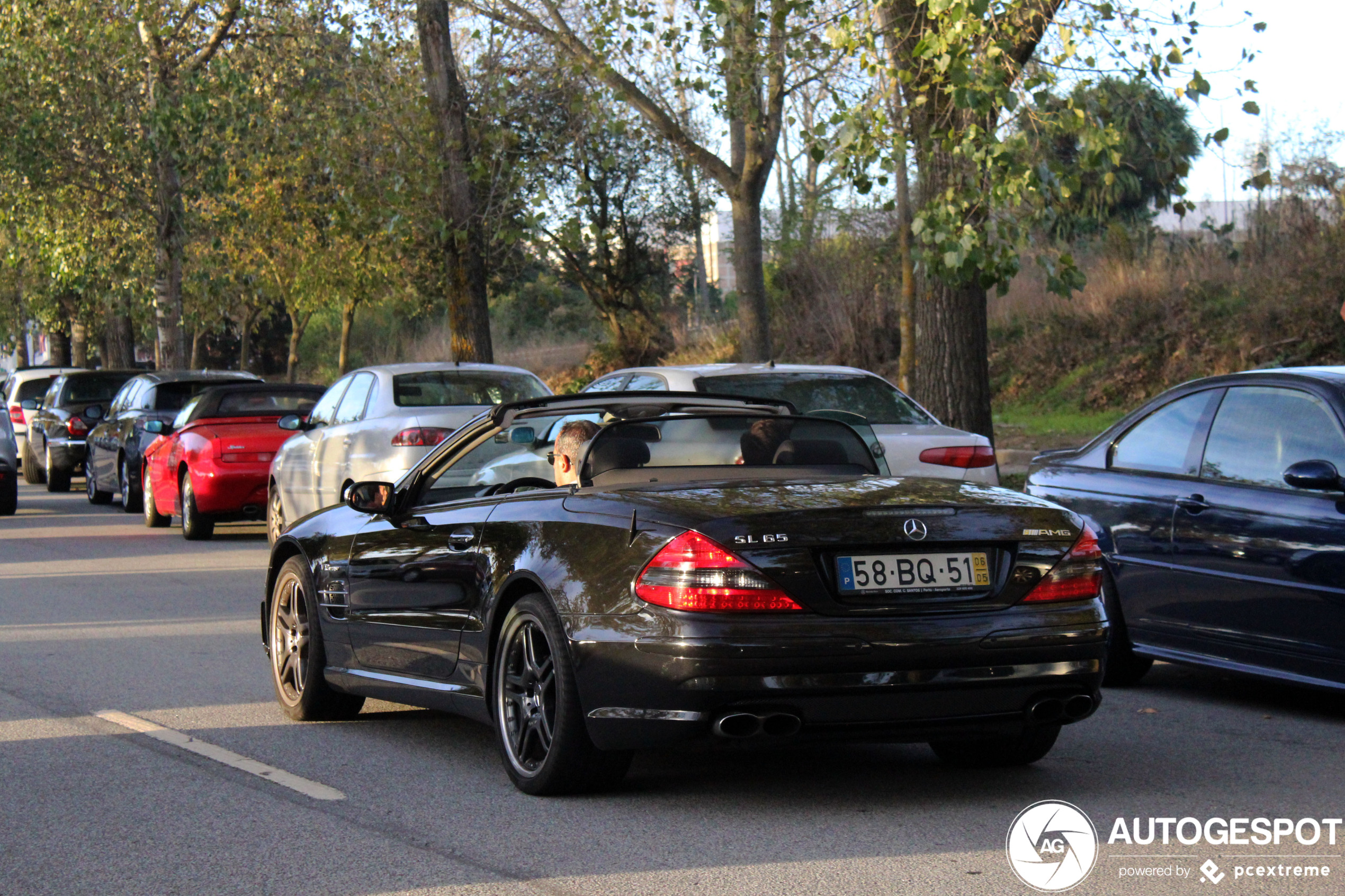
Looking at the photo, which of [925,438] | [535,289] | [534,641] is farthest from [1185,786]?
[535,289]

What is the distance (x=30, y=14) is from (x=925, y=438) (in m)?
24.6

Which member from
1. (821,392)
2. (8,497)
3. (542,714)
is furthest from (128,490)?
(542,714)

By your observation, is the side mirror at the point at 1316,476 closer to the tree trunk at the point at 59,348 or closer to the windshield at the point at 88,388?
the windshield at the point at 88,388

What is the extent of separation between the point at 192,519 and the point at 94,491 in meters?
6.21

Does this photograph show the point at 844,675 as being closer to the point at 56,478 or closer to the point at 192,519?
the point at 192,519

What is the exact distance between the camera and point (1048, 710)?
5293 mm

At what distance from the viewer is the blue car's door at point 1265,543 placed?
669 centimetres

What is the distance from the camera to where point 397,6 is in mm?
21609

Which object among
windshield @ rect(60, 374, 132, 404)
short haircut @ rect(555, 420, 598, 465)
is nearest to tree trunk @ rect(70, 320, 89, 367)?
windshield @ rect(60, 374, 132, 404)

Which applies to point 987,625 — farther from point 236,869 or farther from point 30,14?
point 30,14

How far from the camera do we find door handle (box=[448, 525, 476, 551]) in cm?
607

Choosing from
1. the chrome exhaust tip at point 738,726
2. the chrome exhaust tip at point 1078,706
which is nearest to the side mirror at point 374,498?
the chrome exhaust tip at point 738,726

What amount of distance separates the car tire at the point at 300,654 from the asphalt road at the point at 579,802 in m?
0.09

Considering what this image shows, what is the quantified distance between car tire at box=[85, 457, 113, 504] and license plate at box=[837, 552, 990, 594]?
18029 mm
